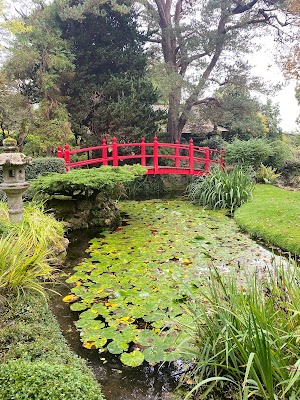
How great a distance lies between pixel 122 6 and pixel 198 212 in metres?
7.03

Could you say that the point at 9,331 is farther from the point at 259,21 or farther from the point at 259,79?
the point at 259,21

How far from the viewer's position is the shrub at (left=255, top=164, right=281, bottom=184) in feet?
35.5

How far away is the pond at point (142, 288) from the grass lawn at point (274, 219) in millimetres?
291

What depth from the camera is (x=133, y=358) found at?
2.64 m

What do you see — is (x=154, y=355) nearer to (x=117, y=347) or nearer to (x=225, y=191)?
(x=117, y=347)

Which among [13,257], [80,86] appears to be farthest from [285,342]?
[80,86]

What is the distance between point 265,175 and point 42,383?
10.4 m

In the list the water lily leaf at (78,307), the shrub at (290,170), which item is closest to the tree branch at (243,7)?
the shrub at (290,170)

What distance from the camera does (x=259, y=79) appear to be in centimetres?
1177

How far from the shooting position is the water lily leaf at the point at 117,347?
9.02ft

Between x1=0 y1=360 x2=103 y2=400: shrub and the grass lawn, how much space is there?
3.74 meters

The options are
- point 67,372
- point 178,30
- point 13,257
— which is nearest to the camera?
point 67,372

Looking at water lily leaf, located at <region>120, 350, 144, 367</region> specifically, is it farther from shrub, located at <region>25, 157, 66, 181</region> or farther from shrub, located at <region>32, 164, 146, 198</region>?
shrub, located at <region>25, 157, 66, 181</region>

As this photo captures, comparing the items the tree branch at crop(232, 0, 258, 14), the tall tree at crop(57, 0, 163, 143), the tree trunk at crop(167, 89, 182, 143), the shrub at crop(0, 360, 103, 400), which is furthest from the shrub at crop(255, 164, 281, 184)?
the shrub at crop(0, 360, 103, 400)
